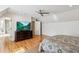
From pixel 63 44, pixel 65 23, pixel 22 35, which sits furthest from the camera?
pixel 22 35

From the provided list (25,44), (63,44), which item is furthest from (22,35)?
(63,44)

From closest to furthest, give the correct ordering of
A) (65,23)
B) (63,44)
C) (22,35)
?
(65,23) < (63,44) < (22,35)

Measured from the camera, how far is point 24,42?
3.37 feet

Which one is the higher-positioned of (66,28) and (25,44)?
(66,28)

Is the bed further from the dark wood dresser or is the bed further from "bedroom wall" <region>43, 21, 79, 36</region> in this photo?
the dark wood dresser

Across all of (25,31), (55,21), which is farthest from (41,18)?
(25,31)

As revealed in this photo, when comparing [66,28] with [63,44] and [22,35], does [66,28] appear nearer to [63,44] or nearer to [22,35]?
[63,44]

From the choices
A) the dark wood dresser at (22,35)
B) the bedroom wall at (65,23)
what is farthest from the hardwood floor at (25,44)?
the bedroom wall at (65,23)

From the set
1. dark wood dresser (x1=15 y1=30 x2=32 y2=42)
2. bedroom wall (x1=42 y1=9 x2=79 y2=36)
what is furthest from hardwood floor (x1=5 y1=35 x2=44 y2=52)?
bedroom wall (x1=42 y1=9 x2=79 y2=36)

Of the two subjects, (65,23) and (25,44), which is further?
(25,44)
